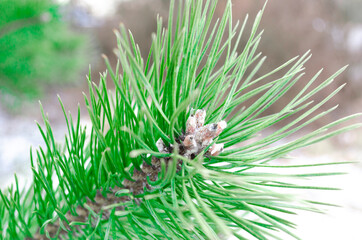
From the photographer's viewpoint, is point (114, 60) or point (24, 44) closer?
point (24, 44)

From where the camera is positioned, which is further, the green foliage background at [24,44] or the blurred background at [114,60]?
the blurred background at [114,60]

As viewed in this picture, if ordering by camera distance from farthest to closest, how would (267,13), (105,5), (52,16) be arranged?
(105,5)
(267,13)
(52,16)

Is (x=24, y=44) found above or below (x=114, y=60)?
below

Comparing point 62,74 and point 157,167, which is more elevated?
point 62,74

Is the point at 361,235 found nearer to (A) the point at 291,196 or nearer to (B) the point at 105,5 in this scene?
(A) the point at 291,196

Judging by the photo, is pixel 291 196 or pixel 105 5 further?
pixel 105 5

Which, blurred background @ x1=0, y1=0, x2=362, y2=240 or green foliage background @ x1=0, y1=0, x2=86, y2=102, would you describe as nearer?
green foliage background @ x1=0, y1=0, x2=86, y2=102

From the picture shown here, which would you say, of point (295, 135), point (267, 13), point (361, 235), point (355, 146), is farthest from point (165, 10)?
point (361, 235)

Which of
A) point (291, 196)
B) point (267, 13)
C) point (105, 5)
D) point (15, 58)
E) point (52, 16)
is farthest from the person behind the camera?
point (105, 5)
